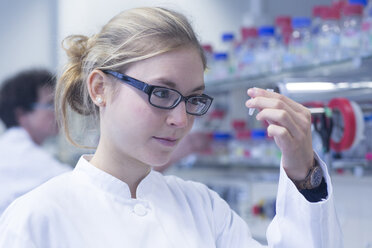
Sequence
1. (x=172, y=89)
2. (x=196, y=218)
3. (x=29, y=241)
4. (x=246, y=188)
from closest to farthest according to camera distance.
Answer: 1. (x=29, y=241)
2. (x=172, y=89)
3. (x=196, y=218)
4. (x=246, y=188)

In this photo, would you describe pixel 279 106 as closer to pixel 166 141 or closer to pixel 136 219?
pixel 166 141

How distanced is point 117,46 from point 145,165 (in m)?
0.29

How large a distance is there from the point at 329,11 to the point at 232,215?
862mm

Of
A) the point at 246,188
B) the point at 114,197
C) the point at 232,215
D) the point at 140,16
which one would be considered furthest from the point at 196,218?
the point at 246,188

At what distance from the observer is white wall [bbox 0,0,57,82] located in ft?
11.7

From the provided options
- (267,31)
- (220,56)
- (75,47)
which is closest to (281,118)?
(75,47)

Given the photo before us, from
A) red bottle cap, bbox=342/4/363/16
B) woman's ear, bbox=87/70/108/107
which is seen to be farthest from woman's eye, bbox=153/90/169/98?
red bottle cap, bbox=342/4/363/16

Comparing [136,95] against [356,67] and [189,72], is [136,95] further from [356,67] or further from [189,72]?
[356,67]

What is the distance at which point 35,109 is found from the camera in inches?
105

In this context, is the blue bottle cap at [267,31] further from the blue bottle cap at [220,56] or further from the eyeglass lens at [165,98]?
the eyeglass lens at [165,98]

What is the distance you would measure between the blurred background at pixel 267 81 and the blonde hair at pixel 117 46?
0.38 feet

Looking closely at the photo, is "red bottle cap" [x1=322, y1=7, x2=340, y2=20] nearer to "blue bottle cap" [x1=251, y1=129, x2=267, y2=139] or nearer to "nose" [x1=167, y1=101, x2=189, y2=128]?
"blue bottle cap" [x1=251, y1=129, x2=267, y2=139]

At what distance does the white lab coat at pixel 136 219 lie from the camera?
1.04 m

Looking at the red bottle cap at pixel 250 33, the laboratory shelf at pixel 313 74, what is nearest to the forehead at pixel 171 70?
the laboratory shelf at pixel 313 74
